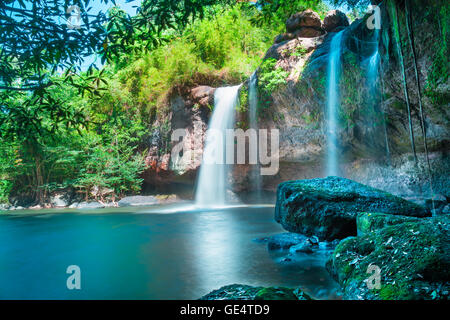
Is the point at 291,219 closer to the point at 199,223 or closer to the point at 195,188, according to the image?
the point at 199,223

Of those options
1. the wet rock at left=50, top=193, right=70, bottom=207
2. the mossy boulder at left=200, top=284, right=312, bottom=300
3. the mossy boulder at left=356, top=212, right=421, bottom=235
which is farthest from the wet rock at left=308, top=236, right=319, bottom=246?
the wet rock at left=50, top=193, right=70, bottom=207

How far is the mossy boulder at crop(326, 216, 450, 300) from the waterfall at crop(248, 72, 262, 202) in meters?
8.22

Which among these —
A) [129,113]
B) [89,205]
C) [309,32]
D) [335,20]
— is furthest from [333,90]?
[89,205]

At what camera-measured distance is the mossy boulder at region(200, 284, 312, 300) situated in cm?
186

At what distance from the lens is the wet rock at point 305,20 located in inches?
380

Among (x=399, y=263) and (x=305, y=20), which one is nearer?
(x=399, y=263)

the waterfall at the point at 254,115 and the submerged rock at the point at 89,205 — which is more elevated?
the waterfall at the point at 254,115

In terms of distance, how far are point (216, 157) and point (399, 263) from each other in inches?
398

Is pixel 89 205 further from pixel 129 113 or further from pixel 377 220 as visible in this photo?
pixel 377 220

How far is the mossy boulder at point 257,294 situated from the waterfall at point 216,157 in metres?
9.62

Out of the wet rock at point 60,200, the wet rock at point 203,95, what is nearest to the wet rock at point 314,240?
the wet rock at point 203,95

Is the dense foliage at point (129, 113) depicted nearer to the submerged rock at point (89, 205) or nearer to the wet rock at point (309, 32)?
the submerged rock at point (89, 205)

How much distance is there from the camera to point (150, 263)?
152 inches

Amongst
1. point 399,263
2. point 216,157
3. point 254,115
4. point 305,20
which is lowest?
point 399,263
